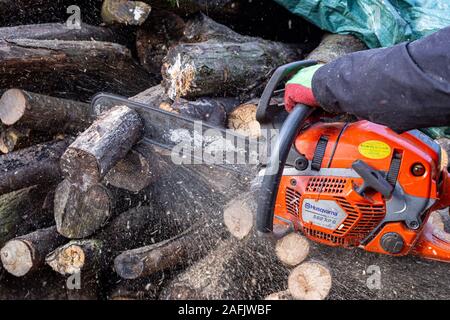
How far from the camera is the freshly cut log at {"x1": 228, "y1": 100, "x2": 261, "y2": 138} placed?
3184 mm

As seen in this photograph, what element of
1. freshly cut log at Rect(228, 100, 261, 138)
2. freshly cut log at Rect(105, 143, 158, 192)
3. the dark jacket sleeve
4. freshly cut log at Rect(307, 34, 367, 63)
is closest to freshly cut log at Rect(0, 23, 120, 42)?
freshly cut log at Rect(105, 143, 158, 192)

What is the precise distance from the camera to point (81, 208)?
9.73 ft

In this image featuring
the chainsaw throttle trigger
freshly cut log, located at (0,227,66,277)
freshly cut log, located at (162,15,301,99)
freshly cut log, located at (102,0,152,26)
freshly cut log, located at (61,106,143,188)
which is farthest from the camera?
freshly cut log, located at (102,0,152,26)

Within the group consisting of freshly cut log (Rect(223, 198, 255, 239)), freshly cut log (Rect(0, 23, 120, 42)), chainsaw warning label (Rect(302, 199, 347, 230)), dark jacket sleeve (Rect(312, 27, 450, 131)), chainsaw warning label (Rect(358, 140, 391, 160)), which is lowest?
freshly cut log (Rect(223, 198, 255, 239))

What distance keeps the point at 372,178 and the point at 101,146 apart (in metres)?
1.31

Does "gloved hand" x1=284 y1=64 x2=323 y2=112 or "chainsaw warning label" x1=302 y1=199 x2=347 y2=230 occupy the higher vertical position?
"gloved hand" x1=284 y1=64 x2=323 y2=112

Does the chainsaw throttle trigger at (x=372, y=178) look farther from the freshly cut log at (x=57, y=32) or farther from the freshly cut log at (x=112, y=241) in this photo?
the freshly cut log at (x=57, y=32)

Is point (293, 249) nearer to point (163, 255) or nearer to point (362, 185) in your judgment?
point (362, 185)

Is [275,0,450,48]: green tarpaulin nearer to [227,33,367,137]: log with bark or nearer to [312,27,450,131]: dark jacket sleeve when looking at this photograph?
[227,33,367,137]: log with bark

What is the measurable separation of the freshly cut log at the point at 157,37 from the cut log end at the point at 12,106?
1.08m

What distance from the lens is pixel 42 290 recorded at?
10.0 feet

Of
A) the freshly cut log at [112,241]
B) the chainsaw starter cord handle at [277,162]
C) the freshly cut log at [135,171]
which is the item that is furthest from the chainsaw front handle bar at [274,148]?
the freshly cut log at [112,241]

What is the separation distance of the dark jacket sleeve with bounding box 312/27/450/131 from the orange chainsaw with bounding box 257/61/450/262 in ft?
0.68

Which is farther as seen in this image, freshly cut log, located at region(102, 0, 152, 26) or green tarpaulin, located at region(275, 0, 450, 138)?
freshly cut log, located at region(102, 0, 152, 26)
